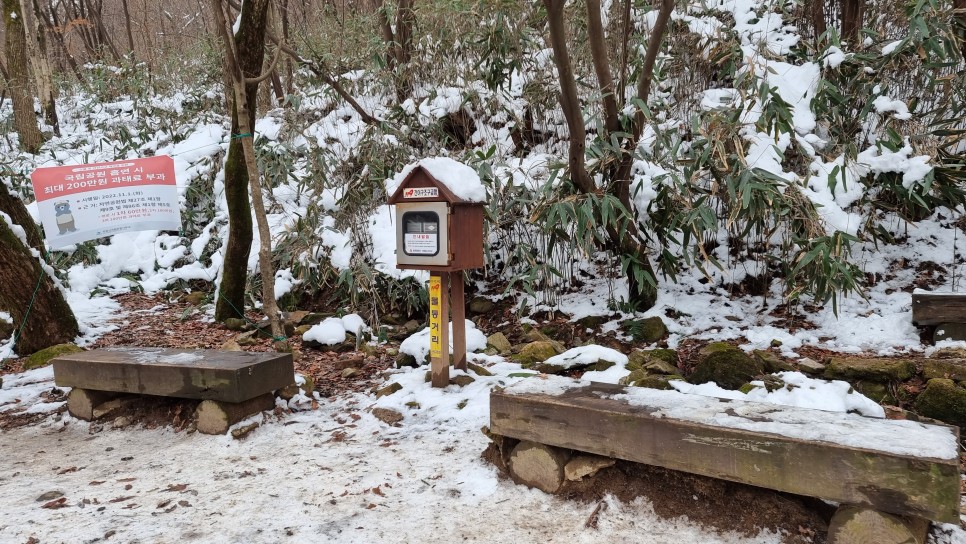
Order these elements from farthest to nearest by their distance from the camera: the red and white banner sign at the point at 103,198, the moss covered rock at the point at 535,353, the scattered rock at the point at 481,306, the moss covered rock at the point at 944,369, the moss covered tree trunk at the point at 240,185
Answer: the scattered rock at the point at 481,306 → the moss covered tree trunk at the point at 240,185 → the red and white banner sign at the point at 103,198 → the moss covered rock at the point at 535,353 → the moss covered rock at the point at 944,369

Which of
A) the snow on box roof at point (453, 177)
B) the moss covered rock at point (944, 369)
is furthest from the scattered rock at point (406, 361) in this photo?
the moss covered rock at point (944, 369)

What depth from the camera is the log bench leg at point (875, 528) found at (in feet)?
7.12

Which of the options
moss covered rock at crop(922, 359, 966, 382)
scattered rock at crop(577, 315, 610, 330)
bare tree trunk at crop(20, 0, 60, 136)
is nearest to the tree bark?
scattered rock at crop(577, 315, 610, 330)

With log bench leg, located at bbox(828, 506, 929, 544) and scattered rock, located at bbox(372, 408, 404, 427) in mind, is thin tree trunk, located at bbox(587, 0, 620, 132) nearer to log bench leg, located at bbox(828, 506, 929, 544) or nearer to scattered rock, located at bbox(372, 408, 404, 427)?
scattered rock, located at bbox(372, 408, 404, 427)

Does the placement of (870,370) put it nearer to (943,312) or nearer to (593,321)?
(943,312)

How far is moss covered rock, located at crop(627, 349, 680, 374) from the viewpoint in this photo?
4117 millimetres

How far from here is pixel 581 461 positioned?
280cm

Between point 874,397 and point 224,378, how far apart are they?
3.97 m

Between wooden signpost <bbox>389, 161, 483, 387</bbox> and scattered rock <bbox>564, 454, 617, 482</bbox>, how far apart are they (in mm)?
1317

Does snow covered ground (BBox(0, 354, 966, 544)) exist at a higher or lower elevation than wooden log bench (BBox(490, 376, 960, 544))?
lower

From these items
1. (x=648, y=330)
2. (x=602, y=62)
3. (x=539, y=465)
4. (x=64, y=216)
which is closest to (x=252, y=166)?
(x=64, y=216)

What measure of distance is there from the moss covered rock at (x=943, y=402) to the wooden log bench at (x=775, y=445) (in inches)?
54.8

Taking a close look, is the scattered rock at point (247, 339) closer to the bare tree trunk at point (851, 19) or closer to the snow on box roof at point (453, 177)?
the snow on box roof at point (453, 177)

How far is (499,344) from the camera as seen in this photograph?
502 centimetres
